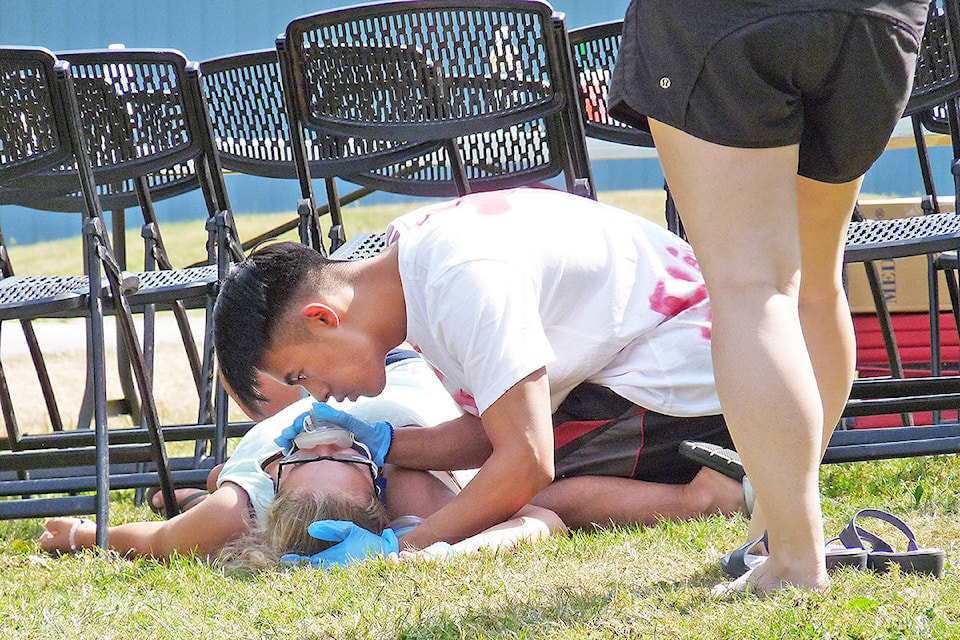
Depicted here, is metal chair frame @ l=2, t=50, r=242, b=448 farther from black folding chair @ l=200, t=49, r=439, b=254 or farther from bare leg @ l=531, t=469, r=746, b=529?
bare leg @ l=531, t=469, r=746, b=529

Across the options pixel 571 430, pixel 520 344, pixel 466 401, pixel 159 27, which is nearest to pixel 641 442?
pixel 571 430

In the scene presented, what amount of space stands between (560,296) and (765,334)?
A: 2.60 feet

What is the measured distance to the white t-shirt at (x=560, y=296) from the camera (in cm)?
197

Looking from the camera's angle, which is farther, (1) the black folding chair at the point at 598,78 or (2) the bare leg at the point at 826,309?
(1) the black folding chair at the point at 598,78

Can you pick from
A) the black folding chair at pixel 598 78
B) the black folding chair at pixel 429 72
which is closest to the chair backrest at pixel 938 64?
the black folding chair at pixel 598 78

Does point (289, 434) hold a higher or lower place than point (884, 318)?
higher

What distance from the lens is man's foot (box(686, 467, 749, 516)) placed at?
7.38ft

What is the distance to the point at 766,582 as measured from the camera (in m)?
1.44

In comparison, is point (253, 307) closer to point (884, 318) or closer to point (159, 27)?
point (884, 318)

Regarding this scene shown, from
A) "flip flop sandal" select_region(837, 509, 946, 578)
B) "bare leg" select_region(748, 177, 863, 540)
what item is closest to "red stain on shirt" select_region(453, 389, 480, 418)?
"bare leg" select_region(748, 177, 863, 540)

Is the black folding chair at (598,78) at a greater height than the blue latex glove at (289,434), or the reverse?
the black folding chair at (598,78)

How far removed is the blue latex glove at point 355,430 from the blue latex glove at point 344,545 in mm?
241

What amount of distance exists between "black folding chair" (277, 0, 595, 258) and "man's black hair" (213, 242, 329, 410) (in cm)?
70

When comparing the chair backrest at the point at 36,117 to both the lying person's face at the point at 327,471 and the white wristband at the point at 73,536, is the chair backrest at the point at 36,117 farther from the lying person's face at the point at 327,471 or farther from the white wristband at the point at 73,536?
the lying person's face at the point at 327,471
